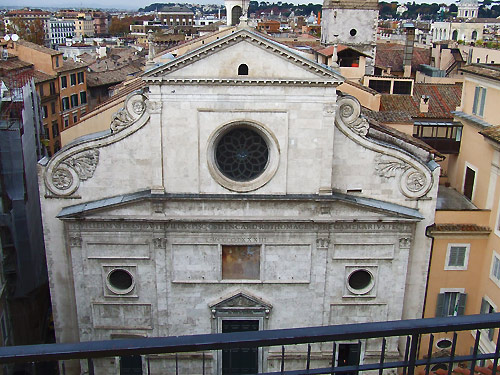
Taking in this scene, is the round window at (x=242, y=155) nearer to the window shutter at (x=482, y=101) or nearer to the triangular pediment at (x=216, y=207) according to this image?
the triangular pediment at (x=216, y=207)

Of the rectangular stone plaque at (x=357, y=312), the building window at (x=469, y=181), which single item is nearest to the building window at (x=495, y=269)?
the building window at (x=469, y=181)

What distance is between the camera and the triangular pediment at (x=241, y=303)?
18719mm

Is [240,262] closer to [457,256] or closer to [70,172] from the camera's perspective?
[70,172]

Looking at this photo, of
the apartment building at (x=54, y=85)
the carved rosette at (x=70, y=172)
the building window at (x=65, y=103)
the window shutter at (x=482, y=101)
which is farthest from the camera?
the building window at (x=65, y=103)

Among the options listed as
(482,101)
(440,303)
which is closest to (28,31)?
(482,101)

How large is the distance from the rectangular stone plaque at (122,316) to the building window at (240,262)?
3024 millimetres

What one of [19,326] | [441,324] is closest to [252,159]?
[19,326]

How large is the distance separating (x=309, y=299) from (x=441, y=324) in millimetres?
15399

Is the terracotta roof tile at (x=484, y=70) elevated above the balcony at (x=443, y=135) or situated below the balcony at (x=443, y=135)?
above


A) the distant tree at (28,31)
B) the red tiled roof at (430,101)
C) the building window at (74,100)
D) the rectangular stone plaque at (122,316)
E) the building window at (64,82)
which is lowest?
the rectangular stone plaque at (122,316)

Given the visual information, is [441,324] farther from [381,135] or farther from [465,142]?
[465,142]

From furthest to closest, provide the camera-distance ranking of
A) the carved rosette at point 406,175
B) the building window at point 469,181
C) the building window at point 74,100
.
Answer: the building window at point 74,100
the building window at point 469,181
the carved rosette at point 406,175

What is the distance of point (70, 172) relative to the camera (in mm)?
17938

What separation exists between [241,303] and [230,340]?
1539cm
